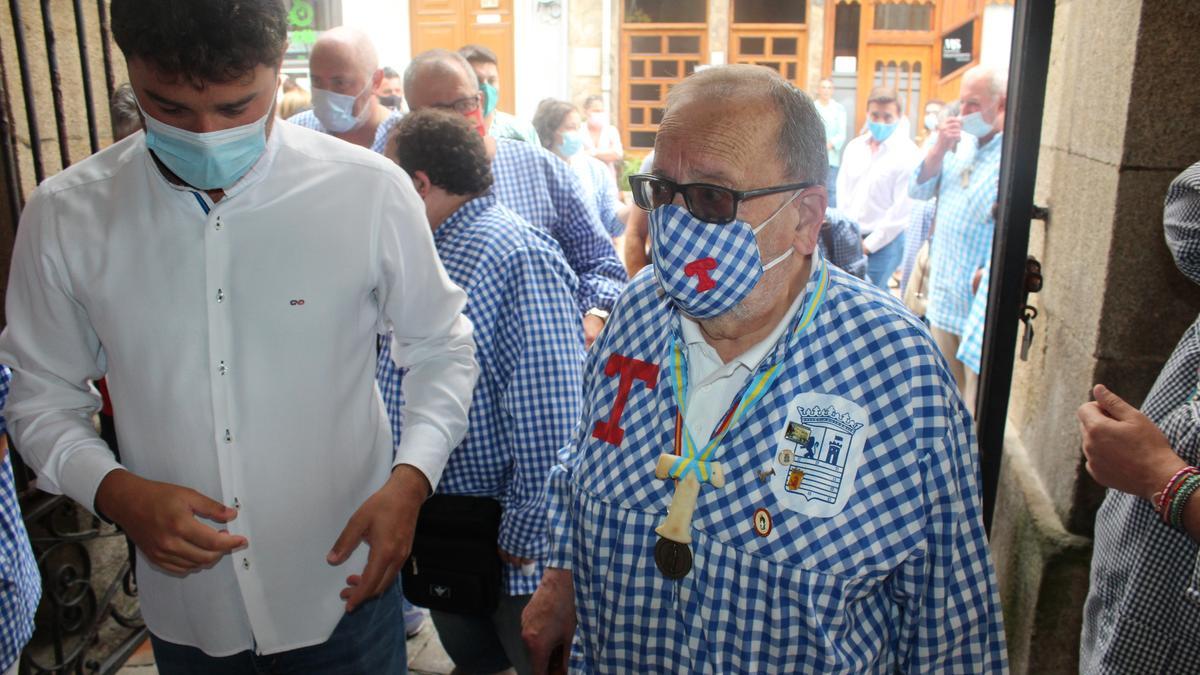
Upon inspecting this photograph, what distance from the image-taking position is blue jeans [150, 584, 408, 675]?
1.76 meters

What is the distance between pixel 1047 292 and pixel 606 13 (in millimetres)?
14412

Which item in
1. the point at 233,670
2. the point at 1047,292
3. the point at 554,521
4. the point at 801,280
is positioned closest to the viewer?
the point at 801,280

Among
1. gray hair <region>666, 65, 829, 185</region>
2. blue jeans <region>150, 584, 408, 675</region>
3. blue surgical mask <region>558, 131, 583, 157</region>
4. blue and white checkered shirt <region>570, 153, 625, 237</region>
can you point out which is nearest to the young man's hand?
blue jeans <region>150, 584, 408, 675</region>

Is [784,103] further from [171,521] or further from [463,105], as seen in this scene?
[463,105]

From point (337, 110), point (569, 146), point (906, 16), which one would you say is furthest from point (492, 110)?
point (906, 16)

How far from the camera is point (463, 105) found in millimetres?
3770

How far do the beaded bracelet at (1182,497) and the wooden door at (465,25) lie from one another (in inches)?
569

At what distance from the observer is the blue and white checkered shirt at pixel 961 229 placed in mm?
4711

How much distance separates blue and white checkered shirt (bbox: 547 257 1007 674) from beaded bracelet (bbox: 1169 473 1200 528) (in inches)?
16.3

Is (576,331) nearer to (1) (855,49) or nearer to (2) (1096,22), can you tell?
(2) (1096,22)

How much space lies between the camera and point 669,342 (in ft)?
5.60

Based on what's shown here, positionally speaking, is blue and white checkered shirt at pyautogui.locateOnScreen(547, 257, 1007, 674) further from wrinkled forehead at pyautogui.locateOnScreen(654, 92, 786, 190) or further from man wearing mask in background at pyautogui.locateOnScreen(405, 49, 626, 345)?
man wearing mask in background at pyautogui.locateOnScreen(405, 49, 626, 345)

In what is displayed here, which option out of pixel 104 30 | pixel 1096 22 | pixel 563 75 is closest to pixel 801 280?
pixel 1096 22

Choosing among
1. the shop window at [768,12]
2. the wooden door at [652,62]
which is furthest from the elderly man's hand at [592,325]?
the shop window at [768,12]
